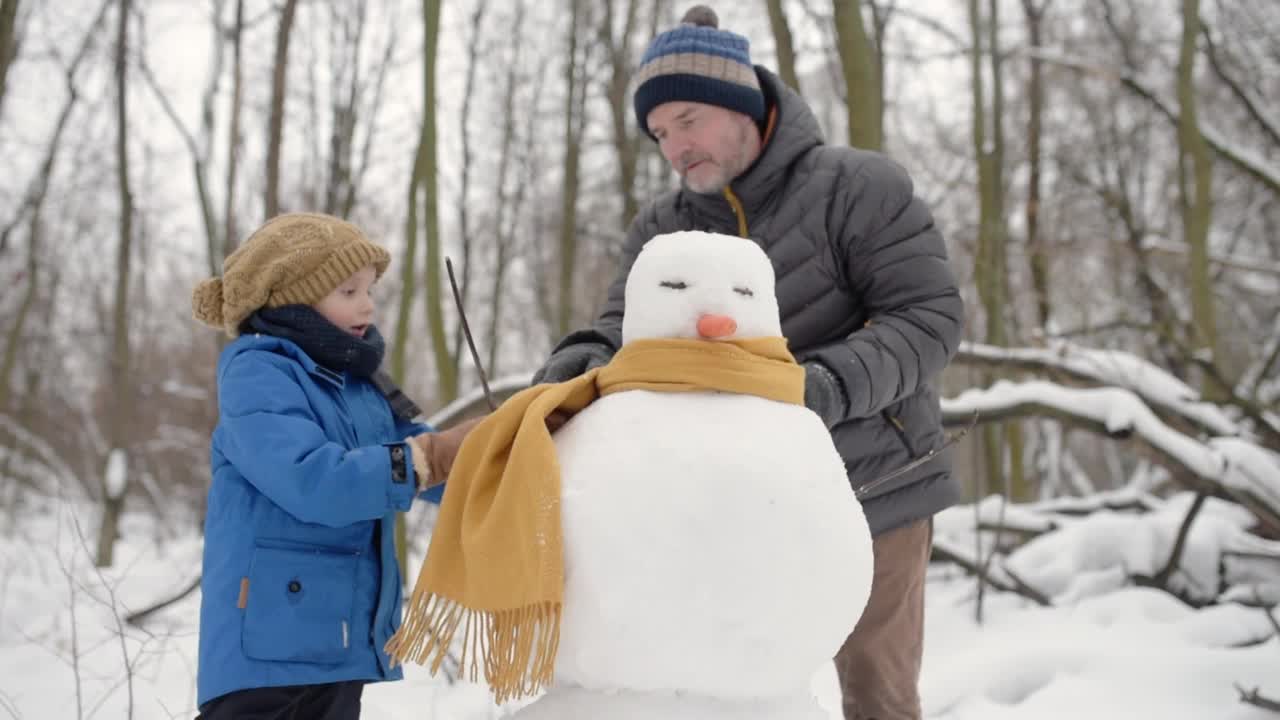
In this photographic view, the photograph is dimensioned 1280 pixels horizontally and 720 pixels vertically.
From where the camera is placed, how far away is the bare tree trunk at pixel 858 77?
3820 mm

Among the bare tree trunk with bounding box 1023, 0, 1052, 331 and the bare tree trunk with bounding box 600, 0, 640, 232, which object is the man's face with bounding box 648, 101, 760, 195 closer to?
the bare tree trunk with bounding box 1023, 0, 1052, 331

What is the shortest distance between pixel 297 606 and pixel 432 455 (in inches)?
16.4

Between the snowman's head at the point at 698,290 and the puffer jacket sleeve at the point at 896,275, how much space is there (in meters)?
0.36

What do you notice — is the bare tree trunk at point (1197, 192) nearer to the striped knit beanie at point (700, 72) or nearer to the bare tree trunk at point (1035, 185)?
the bare tree trunk at point (1035, 185)

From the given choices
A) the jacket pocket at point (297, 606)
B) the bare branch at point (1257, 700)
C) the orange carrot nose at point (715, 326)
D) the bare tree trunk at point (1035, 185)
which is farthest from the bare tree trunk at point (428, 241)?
the bare tree trunk at point (1035, 185)

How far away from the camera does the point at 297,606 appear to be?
1854 mm

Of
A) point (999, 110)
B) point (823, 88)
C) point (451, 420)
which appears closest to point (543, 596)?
point (451, 420)

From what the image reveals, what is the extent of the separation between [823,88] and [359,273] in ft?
33.5

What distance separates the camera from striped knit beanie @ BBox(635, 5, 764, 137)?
210 cm

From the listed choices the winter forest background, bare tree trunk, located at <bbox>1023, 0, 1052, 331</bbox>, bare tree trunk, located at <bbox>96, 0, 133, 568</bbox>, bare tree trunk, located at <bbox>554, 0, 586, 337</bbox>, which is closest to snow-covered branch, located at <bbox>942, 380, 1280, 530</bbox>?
the winter forest background

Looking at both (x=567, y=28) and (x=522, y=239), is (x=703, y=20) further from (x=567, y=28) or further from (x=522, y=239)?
(x=522, y=239)

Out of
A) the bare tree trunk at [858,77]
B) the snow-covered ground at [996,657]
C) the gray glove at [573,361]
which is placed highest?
the bare tree trunk at [858,77]

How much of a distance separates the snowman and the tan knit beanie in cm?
87

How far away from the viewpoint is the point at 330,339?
2.03 metres
